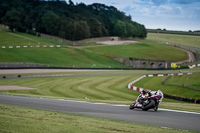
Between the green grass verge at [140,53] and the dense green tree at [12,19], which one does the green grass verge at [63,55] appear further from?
the dense green tree at [12,19]

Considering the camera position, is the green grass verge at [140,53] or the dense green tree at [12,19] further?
the dense green tree at [12,19]

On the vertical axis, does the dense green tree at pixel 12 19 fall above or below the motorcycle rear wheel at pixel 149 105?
above

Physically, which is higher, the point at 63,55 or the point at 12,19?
the point at 12,19

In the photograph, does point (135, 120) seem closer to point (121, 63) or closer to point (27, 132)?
A: point (27, 132)

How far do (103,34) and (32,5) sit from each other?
40765mm

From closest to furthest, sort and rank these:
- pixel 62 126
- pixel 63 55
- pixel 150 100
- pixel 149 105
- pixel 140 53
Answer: pixel 62 126 → pixel 149 105 → pixel 150 100 → pixel 63 55 → pixel 140 53

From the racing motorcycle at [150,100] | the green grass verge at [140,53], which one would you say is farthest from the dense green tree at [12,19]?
the racing motorcycle at [150,100]

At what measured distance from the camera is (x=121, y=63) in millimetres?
117625

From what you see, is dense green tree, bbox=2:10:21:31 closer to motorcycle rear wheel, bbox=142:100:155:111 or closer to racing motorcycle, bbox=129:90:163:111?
racing motorcycle, bbox=129:90:163:111

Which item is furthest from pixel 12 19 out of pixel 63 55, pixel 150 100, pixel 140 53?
pixel 150 100

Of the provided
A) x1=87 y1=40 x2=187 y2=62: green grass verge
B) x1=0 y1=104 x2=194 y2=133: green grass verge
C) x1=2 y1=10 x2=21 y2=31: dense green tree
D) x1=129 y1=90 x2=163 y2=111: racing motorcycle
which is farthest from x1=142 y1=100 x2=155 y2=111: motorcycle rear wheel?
x1=2 y1=10 x2=21 y2=31: dense green tree

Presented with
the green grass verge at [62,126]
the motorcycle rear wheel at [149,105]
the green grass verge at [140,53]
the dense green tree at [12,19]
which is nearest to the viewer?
the green grass verge at [62,126]

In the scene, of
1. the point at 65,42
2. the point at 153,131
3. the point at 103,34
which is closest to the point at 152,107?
the point at 153,131

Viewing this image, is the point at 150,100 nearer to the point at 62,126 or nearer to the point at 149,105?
the point at 149,105
